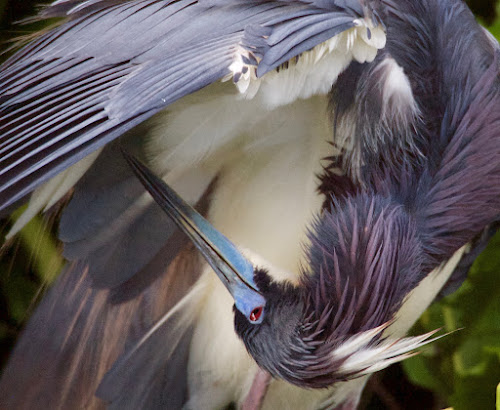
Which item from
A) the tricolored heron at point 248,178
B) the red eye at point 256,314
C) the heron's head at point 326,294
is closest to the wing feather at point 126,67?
the tricolored heron at point 248,178

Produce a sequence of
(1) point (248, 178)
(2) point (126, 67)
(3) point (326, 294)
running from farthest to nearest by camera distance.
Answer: (1) point (248, 178), (3) point (326, 294), (2) point (126, 67)

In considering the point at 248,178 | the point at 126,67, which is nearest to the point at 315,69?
the point at 126,67

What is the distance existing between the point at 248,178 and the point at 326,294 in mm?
378

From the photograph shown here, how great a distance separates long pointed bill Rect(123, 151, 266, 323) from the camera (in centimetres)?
163

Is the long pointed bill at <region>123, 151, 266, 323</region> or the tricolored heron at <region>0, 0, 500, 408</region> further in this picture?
the long pointed bill at <region>123, 151, 266, 323</region>

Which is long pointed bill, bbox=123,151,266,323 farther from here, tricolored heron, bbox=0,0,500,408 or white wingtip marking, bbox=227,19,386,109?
white wingtip marking, bbox=227,19,386,109

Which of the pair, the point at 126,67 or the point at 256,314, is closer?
the point at 126,67

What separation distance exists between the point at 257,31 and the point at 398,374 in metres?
1.54

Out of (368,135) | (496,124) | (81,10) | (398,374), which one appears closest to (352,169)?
(368,135)

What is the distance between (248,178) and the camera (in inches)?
74.7

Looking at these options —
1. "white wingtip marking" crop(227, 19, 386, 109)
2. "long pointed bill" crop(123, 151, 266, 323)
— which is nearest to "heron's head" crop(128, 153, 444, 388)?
"long pointed bill" crop(123, 151, 266, 323)

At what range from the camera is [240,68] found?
1368 millimetres

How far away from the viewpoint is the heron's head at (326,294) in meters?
1.62

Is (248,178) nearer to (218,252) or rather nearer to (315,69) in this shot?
(218,252)
